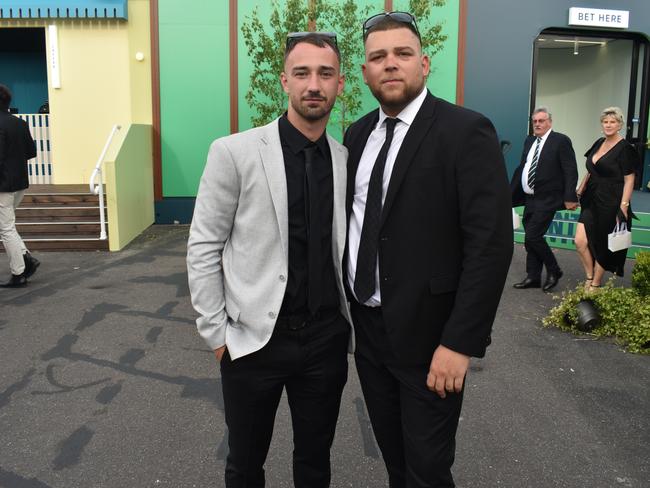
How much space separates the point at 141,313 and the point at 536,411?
377 cm

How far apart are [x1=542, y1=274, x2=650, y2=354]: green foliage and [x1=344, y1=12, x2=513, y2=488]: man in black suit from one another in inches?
132

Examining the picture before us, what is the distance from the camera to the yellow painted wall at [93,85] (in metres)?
10.9

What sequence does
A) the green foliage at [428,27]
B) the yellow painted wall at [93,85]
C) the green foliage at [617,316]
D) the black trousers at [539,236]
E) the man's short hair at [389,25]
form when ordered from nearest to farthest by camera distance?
the man's short hair at [389,25] → the green foliage at [617,316] → the black trousers at [539,236] → the green foliage at [428,27] → the yellow painted wall at [93,85]

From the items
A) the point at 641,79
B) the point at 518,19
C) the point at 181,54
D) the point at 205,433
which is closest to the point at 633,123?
the point at 641,79

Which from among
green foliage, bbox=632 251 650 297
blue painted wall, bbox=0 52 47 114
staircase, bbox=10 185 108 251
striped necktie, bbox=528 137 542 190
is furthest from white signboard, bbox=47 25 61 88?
green foliage, bbox=632 251 650 297

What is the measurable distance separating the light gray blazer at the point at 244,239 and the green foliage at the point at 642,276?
13.0ft

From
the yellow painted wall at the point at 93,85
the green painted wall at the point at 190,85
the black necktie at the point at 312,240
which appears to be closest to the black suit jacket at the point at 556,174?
the black necktie at the point at 312,240

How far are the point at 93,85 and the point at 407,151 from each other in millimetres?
10553

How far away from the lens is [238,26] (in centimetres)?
1098

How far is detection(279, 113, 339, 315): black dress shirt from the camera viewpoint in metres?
2.14

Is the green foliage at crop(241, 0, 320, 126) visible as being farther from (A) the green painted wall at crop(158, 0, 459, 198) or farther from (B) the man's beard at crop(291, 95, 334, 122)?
(B) the man's beard at crop(291, 95, 334, 122)

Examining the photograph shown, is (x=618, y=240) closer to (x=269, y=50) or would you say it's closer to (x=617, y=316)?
(x=617, y=316)

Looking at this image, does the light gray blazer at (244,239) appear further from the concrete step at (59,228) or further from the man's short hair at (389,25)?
the concrete step at (59,228)

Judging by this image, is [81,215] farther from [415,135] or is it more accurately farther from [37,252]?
[415,135]
